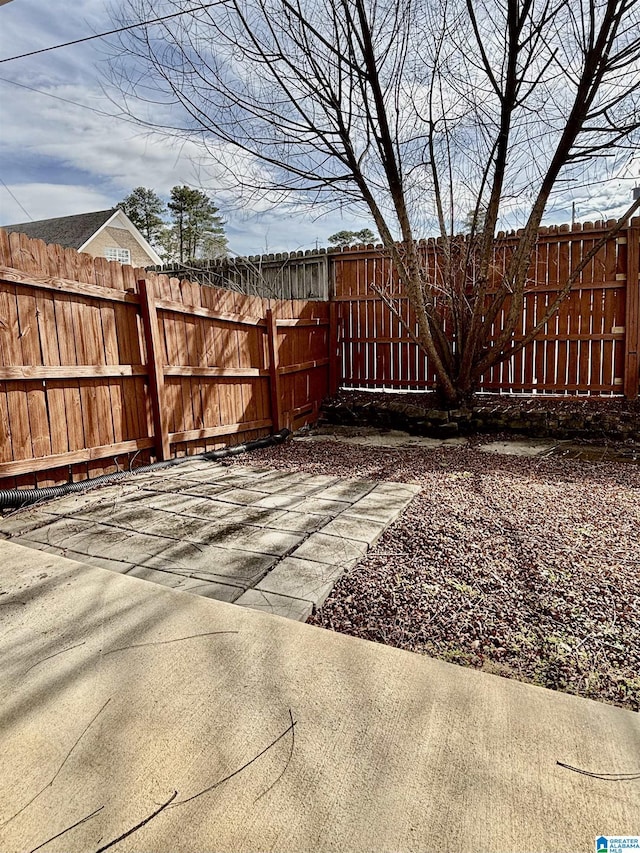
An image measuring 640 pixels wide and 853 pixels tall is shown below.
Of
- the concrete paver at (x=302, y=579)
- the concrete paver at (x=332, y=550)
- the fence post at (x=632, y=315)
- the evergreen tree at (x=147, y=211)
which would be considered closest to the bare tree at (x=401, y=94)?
the fence post at (x=632, y=315)

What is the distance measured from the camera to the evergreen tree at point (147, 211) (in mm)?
27859

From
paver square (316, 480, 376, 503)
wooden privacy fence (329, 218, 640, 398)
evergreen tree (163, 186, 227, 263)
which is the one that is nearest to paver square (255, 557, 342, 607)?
paver square (316, 480, 376, 503)


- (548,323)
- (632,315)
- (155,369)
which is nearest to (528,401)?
(548,323)

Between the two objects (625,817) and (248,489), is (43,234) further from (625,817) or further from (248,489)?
(625,817)

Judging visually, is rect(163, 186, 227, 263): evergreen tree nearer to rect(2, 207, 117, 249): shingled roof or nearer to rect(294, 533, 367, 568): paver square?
rect(2, 207, 117, 249): shingled roof

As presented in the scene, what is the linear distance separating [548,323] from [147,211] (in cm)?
2736

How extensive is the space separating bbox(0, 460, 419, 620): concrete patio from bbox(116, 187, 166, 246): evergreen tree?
28.0 m

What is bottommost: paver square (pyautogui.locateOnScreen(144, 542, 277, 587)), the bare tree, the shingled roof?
paver square (pyautogui.locateOnScreen(144, 542, 277, 587))

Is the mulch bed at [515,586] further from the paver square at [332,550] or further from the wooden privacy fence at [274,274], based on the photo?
the wooden privacy fence at [274,274]

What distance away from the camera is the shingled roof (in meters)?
19.4

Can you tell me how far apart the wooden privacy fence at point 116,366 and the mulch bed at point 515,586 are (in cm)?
230

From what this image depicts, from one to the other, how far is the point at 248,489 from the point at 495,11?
489 centimetres

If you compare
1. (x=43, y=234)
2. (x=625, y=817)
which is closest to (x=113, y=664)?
(x=625, y=817)

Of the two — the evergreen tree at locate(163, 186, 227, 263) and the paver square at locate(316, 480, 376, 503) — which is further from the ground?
the evergreen tree at locate(163, 186, 227, 263)
